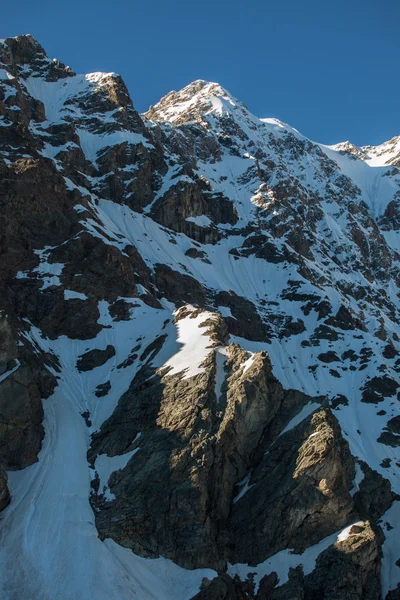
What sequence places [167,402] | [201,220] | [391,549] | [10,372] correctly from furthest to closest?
[201,220] < [10,372] < [167,402] < [391,549]

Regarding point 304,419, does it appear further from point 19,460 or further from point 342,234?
point 342,234

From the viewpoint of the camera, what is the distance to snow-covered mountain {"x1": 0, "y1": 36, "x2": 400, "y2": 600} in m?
41.5

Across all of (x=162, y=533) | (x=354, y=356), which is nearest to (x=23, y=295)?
(x=162, y=533)

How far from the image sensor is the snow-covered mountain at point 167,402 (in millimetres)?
41500

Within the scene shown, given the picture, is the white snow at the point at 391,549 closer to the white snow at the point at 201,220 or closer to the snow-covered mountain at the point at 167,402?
the snow-covered mountain at the point at 167,402

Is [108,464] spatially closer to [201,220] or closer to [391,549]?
[391,549]

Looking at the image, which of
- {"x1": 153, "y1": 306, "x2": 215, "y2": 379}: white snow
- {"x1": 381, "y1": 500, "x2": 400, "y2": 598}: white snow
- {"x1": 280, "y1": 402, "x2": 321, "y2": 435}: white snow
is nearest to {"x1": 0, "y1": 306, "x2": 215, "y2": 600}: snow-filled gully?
{"x1": 153, "y1": 306, "x2": 215, "y2": 379}: white snow

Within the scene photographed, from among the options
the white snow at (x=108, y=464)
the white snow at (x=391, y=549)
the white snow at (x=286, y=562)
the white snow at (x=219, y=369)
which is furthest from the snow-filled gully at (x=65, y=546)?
the white snow at (x=391, y=549)

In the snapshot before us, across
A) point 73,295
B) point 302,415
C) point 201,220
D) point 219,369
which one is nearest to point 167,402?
point 219,369

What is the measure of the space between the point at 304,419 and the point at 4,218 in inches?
1989

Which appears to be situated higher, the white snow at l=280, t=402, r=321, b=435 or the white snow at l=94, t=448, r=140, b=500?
the white snow at l=94, t=448, r=140, b=500

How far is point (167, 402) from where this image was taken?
5388cm

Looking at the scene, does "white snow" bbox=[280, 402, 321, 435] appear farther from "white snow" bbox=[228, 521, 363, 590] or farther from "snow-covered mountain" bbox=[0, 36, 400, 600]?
"white snow" bbox=[228, 521, 363, 590]

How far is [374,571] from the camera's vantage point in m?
41.8
